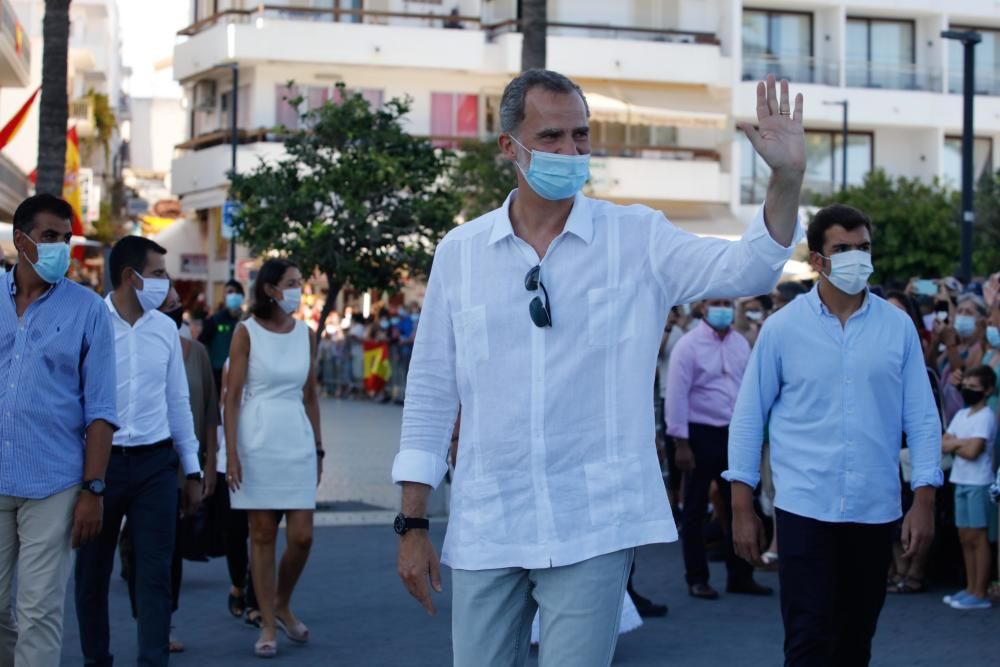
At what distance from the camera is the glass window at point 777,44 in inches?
2090

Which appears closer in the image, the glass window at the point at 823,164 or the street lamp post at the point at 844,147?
the street lamp post at the point at 844,147

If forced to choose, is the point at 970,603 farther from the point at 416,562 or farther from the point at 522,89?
the point at 522,89

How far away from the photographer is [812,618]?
6484mm

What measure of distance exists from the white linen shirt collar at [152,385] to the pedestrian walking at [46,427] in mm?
1183

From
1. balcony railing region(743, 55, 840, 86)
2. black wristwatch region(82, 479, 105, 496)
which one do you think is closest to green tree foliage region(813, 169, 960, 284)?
balcony railing region(743, 55, 840, 86)

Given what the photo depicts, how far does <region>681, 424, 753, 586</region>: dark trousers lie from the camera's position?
1144 centimetres

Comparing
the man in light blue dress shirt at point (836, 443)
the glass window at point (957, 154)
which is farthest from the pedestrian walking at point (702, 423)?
the glass window at point (957, 154)

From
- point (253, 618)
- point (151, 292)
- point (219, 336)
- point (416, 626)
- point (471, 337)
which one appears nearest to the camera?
point (471, 337)

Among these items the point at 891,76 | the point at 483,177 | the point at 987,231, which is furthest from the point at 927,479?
the point at 891,76

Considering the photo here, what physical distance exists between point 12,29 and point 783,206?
36203 millimetres

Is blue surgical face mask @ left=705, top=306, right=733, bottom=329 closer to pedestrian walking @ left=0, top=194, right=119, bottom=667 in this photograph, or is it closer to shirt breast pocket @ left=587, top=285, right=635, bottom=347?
pedestrian walking @ left=0, top=194, right=119, bottom=667

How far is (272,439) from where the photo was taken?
9453 millimetres

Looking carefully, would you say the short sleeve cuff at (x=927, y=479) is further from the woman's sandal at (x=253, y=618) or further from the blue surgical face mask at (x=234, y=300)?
the blue surgical face mask at (x=234, y=300)

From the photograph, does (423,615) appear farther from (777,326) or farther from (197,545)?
(777,326)
